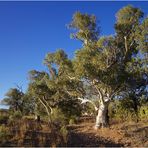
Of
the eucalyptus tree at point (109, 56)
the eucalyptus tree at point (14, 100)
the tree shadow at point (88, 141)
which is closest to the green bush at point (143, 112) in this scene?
the eucalyptus tree at point (109, 56)

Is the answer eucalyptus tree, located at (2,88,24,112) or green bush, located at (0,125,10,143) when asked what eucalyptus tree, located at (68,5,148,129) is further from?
eucalyptus tree, located at (2,88,24,112)

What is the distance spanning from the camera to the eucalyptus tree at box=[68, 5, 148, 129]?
2692 centimetres

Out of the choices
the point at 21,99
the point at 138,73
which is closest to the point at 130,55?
the point at 138,73

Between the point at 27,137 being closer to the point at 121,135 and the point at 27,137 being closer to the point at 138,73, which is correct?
the point at 121,135

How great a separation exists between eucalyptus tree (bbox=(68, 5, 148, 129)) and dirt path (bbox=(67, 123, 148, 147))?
223cm

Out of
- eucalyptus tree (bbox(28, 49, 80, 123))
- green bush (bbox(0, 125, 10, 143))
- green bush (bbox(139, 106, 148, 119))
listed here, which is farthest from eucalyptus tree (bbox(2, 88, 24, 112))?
green bush (bbox(0, 125, 10, 143))

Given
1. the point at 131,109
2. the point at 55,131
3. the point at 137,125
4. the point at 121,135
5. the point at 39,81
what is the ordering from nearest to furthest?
the point at 55,131, the point at 121,135, the point at 137,125, the point at 131,109, the point at 39,81

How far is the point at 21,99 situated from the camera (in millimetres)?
67125

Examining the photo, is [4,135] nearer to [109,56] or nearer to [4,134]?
[4,134]

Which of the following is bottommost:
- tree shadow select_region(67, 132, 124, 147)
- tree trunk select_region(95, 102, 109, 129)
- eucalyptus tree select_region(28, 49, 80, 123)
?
tree shadow select_region(67, 132, 124, 147)

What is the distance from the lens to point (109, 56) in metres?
28.2

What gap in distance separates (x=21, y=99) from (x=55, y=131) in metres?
46.1

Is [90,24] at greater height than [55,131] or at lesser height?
greater

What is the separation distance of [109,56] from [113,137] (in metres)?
7.64
